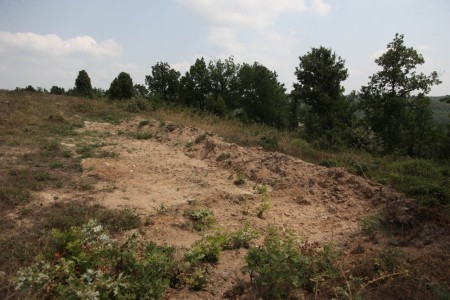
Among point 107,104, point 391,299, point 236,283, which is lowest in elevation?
point 236,283

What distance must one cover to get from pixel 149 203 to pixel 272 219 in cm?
227

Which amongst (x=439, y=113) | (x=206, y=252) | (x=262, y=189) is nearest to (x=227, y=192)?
(x=262, y=189)

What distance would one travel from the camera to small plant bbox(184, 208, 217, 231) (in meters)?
5.17

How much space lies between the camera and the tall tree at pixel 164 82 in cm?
2302

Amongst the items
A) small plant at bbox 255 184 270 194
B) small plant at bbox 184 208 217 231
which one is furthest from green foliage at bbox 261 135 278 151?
small plant at bbox 184 208 217 231

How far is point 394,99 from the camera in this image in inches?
701

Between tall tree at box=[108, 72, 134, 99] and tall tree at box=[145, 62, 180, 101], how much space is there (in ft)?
12.4

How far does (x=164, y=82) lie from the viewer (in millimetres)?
23281

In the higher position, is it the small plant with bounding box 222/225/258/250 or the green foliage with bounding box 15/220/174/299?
the green foliage with bounding box 15/220/174/299

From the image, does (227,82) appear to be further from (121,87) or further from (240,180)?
(240,180)

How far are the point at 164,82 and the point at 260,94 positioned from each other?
28.7 feet

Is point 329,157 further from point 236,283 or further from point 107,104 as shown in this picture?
point 107,104

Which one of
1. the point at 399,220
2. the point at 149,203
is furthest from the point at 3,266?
the point at 399,220

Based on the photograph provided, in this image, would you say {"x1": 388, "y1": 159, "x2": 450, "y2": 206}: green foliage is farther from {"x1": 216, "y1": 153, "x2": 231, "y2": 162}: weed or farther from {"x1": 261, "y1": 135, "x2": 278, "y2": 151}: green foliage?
{"x1": 216, "y1": 153, "x2": 231, "y2": 162}: weed
